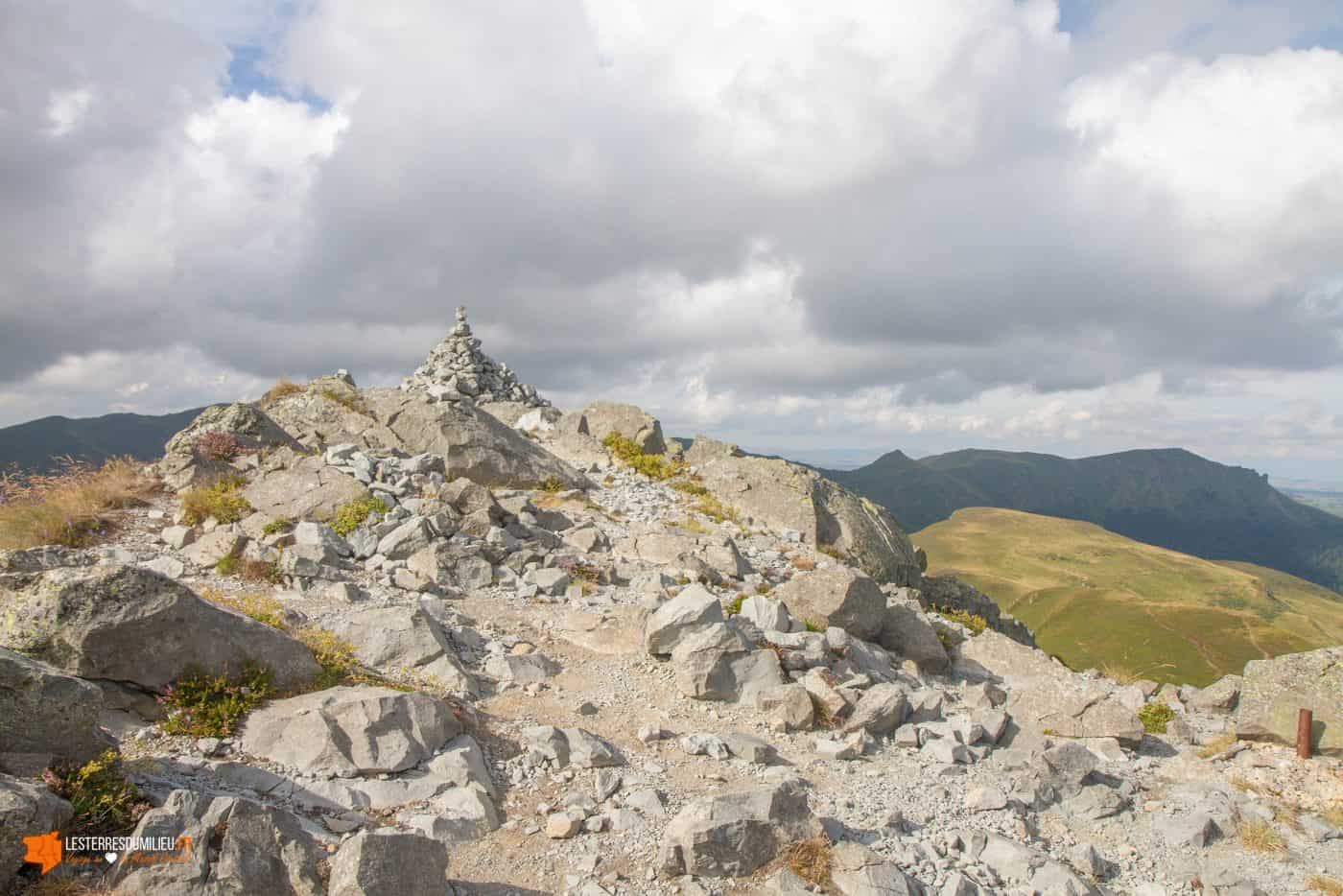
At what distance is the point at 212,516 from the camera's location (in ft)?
66.6

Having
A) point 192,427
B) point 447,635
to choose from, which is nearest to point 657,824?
point 447,635

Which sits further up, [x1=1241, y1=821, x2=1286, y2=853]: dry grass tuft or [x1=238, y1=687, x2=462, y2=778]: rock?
[x1=238, y1=687, x2=462, y2=778]: rock

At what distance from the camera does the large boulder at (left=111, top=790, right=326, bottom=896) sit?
6.97 meters

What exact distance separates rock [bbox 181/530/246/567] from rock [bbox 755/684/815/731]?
14.1 meters

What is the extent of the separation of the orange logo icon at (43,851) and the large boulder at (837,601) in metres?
15.8

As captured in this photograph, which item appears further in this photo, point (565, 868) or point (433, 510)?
point (433, 510)

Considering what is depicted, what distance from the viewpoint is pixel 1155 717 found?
1839 cm

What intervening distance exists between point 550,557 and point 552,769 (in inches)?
397

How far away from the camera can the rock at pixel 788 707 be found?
14758 millimetres

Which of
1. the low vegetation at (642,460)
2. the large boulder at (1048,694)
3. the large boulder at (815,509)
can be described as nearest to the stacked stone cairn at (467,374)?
the low vegetation at (642,460)

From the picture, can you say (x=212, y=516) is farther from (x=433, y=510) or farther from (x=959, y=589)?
(x=959, y=589)

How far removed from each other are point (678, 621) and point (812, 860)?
693 cm

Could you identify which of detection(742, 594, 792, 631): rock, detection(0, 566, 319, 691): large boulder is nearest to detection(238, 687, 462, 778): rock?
detection(0, 566, 319, 691): large boulder
